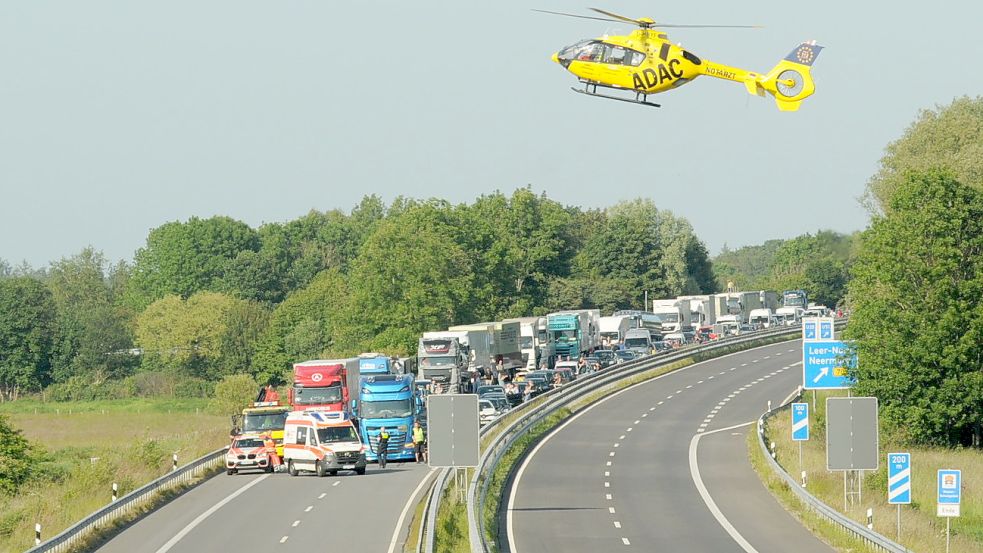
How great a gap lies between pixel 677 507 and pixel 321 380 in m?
20.7

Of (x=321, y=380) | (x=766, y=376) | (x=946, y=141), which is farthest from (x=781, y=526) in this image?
(x=946, y=141)

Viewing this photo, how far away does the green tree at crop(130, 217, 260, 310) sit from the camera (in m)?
174

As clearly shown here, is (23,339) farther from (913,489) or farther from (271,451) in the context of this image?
(913,489)

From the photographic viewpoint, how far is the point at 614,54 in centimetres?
4094

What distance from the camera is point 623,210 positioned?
17688cm

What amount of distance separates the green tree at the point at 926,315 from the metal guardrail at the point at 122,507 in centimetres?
2586

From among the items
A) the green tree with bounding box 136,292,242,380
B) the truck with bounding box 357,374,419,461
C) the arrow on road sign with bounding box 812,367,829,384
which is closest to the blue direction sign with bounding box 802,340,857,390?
the arrow on road sign with bounding box 812,367,829,384

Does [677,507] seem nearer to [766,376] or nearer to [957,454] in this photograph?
[957,454]

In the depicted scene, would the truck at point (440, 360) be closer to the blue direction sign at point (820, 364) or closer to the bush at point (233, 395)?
the blue direction sign at point (820, 364)

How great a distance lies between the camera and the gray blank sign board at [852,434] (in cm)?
3403

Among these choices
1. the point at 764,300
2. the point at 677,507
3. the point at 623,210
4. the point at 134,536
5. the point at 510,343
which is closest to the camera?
the point at 134,536

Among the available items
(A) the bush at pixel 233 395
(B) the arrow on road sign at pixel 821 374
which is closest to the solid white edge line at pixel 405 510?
(B) the arrow on road sign at pixel 821 374

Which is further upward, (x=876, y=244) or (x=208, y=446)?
(x=876, y=244)

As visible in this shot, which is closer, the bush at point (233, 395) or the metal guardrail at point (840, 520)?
the metal guardrail at point (840, 520)
